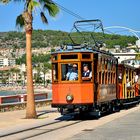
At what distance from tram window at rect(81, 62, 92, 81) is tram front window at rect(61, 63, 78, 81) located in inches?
12.6

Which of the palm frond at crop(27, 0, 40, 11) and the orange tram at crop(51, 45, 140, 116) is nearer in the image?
the orange tram at crop(51, 45, 140, 116)

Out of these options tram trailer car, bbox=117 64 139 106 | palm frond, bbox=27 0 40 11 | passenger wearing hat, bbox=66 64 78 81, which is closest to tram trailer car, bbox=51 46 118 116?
passenger wearing hat, bbox=66 64 78 81

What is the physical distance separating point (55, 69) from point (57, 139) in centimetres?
810

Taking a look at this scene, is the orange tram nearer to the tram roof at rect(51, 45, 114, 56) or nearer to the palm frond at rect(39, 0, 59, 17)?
the tram roof at rect(51, 45, 114, 56)

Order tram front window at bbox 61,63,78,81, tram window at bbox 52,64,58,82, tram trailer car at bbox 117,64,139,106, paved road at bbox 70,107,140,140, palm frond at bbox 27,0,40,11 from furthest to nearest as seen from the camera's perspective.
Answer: tram trailer car at bbox 117,64,139,106, palm frond at bbox 27,0,40,11, tram window at bbox 52,64,58,82, tram front window at bbox 61,63,78,81, paved road at bbox 70,107,140,140

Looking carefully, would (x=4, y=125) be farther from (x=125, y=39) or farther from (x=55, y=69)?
(x=125, y=39)

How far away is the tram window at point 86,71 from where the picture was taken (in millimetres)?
22466

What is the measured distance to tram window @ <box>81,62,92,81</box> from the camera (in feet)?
73.7

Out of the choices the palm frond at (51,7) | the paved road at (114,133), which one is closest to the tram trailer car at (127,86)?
the palm frond at (51,7)

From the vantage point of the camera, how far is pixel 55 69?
907 inches

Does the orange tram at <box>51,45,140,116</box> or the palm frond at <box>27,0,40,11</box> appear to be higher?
the palm frond at <box>27,0,40,11</box>

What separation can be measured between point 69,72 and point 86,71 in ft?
2.55

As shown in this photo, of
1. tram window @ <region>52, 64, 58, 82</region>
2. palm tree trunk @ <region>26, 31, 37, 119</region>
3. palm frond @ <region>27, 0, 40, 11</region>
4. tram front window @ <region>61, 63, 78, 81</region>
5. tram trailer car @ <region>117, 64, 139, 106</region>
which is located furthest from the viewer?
tram trailer car @ <region>117, 64, 139, 106</region>

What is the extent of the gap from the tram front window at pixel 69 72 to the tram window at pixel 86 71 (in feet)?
1.05
